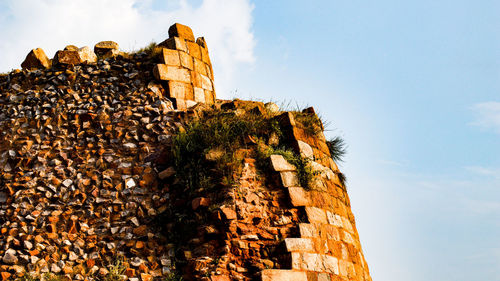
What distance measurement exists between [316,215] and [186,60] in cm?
338

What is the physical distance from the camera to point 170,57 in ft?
24.5

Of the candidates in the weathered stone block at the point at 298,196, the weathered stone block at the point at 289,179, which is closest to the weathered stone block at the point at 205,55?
the weathered stone block at the point at 289,179

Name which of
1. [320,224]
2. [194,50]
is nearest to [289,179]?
[320,224]

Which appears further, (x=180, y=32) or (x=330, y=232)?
(x=180, y=32)

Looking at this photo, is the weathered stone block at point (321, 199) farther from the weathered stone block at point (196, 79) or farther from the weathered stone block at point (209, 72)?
the weathered stone block at point (209, 72)

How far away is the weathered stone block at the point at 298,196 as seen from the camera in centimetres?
591

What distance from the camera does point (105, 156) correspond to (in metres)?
6.51

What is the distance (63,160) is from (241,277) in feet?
10.1

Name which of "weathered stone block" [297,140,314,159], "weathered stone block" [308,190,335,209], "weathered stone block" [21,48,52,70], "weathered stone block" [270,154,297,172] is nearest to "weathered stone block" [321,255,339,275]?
"weathered stone block" [308,190,335,209]

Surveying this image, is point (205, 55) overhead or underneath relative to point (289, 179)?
overhead

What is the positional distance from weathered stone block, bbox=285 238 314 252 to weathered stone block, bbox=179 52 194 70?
3.47 m

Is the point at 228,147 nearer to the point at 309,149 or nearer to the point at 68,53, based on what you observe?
the point at 309,149

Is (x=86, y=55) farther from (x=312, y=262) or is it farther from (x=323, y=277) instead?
(x=323, y=277)

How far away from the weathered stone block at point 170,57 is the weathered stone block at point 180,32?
17.3 inches
